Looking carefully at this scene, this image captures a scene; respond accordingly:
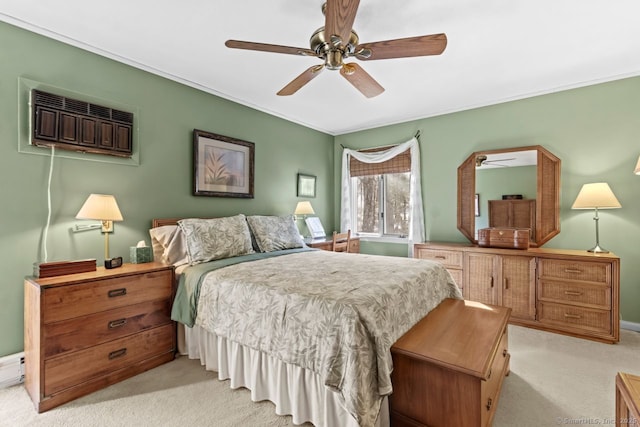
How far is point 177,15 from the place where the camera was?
7.00 ft

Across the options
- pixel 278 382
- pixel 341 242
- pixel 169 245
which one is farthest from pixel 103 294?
pixel 341 242

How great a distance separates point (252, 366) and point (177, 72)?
286 centimetres

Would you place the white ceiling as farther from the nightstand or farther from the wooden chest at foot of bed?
the wooden chest at foot of bed

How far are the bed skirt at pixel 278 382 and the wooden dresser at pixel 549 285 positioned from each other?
2.39 m

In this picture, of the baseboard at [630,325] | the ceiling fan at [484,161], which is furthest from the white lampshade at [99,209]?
the baseboard at [630,325]

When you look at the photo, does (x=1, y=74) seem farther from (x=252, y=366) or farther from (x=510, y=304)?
(x=510, y=304)

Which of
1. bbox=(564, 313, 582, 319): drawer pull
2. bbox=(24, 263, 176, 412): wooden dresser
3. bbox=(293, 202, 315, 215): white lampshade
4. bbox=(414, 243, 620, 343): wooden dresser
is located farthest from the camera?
bbox=(293, 202, 315, 215): white lampshade

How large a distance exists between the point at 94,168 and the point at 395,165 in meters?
3.80

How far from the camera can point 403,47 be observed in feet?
6.15

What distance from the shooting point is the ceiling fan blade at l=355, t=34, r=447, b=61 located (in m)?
1.78

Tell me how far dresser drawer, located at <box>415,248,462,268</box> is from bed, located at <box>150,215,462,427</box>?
1.14 metres

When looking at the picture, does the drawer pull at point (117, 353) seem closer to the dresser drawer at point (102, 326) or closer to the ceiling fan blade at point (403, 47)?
the dresser drawer at point (102, 326)

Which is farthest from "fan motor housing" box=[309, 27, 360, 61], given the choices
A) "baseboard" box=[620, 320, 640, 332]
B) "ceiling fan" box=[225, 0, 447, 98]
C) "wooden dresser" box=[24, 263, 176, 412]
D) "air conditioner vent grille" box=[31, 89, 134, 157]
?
"baseboard" box=[620, 320, 640, 332]

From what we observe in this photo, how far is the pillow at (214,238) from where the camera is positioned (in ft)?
8.48
